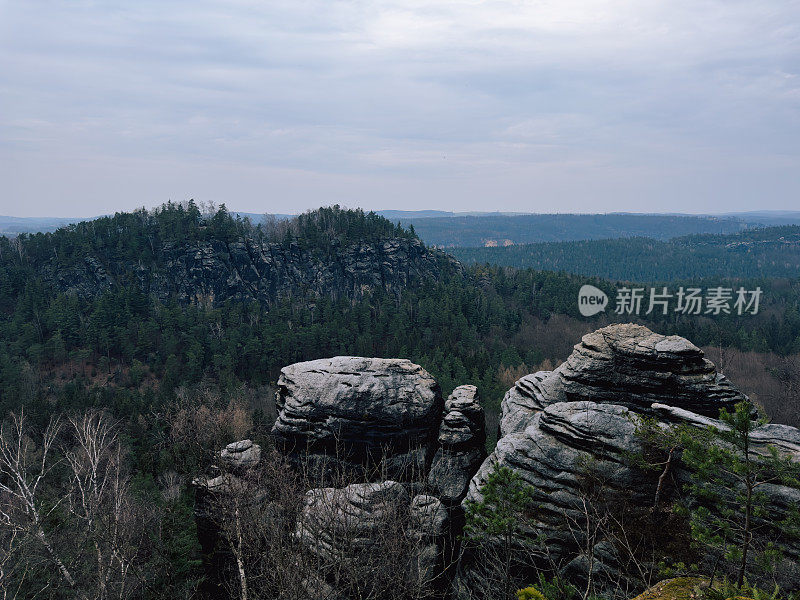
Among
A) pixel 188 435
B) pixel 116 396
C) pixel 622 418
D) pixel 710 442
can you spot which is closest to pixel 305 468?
pixel 622 418

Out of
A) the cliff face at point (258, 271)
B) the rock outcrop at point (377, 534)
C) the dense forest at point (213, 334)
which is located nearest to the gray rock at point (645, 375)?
the rock outcrop at point (377, 534)

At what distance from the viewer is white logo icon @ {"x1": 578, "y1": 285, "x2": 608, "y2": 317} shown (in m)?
131

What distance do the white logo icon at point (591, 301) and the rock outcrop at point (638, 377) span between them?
117195mm

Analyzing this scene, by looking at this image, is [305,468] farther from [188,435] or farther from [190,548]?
[188,435]

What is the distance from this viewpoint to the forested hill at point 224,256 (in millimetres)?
126875

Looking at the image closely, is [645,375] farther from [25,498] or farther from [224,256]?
[224,256]

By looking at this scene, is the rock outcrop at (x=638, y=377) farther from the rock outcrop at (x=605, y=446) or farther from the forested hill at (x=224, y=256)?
the forested hill at (x=224, y=256)

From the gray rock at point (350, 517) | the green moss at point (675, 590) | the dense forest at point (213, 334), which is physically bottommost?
the dense forest at point (213, 334)

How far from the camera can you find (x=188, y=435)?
45.4 meters

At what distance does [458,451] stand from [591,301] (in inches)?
4763

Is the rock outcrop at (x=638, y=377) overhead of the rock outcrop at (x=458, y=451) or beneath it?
overhead

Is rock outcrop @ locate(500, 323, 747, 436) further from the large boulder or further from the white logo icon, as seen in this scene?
the white logo icon

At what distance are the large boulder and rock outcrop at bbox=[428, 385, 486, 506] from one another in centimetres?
111

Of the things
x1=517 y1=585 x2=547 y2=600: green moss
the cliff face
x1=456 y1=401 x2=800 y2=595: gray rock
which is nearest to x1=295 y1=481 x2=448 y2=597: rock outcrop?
x1=456 y1=401 x2=800 y2=595: gray rock
